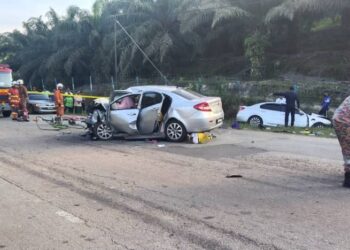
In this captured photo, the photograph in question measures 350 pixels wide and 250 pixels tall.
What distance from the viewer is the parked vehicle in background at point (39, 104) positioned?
28.5m

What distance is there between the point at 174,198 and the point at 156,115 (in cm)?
631

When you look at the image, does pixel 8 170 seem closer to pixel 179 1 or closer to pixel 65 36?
pixel 179 1

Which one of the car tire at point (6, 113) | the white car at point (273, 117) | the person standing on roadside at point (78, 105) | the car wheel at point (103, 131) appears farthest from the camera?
the person standing on roadside at point (78, 105)

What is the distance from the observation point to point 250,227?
17.8 ft

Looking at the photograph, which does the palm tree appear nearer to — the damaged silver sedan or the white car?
the white car

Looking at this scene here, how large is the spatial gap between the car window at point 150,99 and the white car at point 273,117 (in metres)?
7.56

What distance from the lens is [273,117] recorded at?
66.0 feet

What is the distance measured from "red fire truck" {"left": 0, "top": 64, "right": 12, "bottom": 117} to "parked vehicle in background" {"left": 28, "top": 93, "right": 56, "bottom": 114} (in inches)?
141

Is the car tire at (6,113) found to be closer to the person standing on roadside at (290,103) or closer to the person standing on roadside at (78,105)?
the person standing on roadside at (78,105)

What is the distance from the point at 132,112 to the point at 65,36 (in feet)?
97.9

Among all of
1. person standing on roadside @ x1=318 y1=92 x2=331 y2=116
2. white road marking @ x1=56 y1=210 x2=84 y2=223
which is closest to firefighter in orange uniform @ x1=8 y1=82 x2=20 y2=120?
person standing on roadside @ x1=318 y1=92 x2=331 y2=116

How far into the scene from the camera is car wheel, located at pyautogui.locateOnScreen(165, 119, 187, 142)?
12712 millimetres

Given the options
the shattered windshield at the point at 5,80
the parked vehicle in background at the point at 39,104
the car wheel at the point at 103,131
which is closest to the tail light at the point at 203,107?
the car wheel at the point at 103,131

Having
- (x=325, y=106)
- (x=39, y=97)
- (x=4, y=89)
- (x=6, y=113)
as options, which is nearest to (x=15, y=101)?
(x=4, y=89)
